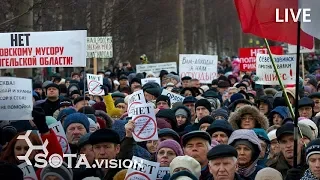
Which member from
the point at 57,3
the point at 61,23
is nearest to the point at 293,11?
the point at 57,3

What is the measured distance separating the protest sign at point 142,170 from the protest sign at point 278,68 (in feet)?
27.0

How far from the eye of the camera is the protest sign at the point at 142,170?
777cm

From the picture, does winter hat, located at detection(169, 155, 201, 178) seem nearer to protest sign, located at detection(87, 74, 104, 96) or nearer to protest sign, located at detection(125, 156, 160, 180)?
protest sign, located at detection(125, 156, 160, 180)

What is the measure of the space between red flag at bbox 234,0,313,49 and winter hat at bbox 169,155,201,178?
1999 millimetres

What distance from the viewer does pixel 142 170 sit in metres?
7.82

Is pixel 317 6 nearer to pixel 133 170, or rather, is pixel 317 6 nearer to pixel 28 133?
pixel 133 170

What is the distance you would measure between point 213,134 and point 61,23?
1884 cm

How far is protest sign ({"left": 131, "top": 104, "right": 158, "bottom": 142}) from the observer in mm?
9125

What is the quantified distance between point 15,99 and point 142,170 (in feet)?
7.21

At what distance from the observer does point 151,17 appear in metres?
35.7

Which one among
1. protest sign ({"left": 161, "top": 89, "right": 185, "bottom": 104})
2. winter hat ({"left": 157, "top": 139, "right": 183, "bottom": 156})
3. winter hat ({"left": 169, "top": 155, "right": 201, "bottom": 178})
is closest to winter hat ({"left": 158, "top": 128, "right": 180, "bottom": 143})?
winter hat ({"left": 157, "top": 139, "right": 183, "bottom": 156})

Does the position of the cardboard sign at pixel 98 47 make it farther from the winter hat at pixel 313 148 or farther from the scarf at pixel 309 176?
the scarf at pixel 309 176

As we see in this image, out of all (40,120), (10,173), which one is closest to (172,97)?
(40,120)

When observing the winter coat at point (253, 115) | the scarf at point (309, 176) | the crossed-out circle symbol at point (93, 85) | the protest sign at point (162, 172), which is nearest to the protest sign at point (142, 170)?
the protest sign at point (162, 172)
